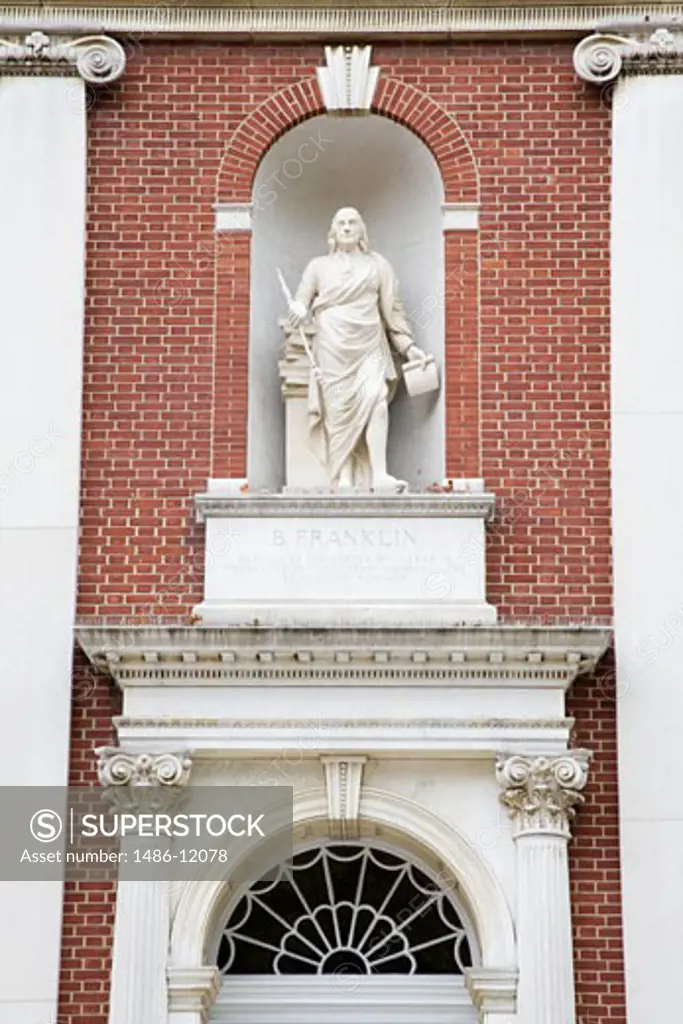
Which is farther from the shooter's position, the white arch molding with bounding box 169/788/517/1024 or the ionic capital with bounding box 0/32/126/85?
the ionic capital with bounding box 0/32/126/85

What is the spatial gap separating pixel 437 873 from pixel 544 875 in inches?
36.7

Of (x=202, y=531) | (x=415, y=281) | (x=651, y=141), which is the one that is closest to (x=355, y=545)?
(x=202, y=531)

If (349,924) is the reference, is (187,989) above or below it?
below

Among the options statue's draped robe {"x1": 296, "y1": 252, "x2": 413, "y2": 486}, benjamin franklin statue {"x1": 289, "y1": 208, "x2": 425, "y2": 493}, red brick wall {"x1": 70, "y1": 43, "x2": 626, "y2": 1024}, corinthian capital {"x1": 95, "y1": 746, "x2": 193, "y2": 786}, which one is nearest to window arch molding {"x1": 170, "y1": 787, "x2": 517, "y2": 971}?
red brick wall {"x1": 70, "y1": 43, "x2": 626, "y2": 1024}

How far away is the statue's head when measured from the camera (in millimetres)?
19953

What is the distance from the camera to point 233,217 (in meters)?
19.9

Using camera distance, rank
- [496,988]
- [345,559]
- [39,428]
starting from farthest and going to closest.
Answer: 1. [39,428]
2. [345,559]
3. [496,988]

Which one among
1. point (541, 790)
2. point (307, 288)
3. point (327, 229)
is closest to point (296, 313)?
point (307, 288)

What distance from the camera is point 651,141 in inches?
786

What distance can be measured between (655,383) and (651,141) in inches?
76.0

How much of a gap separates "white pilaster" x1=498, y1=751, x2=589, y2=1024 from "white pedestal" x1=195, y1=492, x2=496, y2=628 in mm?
1193

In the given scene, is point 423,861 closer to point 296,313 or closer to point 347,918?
point 347,918

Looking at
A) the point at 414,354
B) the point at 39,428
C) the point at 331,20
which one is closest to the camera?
the point at 39,428

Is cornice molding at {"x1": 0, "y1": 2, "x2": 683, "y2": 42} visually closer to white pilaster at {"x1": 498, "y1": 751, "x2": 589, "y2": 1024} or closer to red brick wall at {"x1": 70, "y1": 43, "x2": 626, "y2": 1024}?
red brick wall at {"x1": 70, "y1": 43, "x2": 626, "y2": 1024}
